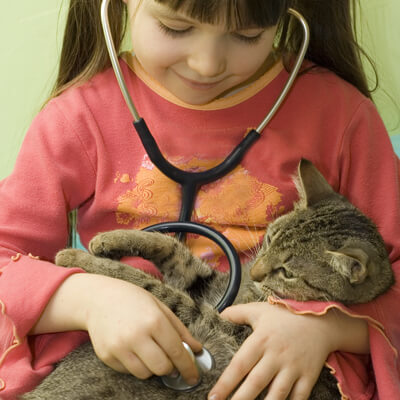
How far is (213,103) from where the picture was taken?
1513mm

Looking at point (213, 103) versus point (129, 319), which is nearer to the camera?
point (129, 319)

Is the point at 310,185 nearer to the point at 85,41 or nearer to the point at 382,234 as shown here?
the point at 382,234

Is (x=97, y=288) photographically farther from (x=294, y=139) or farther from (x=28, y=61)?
(x=28, y=61)

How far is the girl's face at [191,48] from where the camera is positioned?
1181mm

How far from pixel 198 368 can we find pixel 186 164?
1.74 feet

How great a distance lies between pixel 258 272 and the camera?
142 centimetres

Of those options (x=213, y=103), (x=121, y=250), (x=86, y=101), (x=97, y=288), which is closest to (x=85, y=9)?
(x=86, y=101)

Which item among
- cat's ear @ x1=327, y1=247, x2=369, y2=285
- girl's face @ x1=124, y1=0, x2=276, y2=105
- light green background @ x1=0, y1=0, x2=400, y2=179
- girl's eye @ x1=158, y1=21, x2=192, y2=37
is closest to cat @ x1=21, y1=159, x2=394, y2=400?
cat's ear @ x1=327, y1=247, x2=369, y2=285

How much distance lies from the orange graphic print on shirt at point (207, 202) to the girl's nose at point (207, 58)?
320 mm

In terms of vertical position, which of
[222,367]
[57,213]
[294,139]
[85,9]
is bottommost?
[222,367]

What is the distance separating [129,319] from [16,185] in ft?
1.63

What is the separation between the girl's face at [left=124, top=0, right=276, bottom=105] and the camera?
1181 mm

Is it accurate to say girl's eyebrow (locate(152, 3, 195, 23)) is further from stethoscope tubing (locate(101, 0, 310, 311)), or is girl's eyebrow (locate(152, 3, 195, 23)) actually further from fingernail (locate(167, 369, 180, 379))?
fingernail (locate(167, 369, 180, 379))

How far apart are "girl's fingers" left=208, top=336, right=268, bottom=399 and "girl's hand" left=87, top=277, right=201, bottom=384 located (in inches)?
2.4
